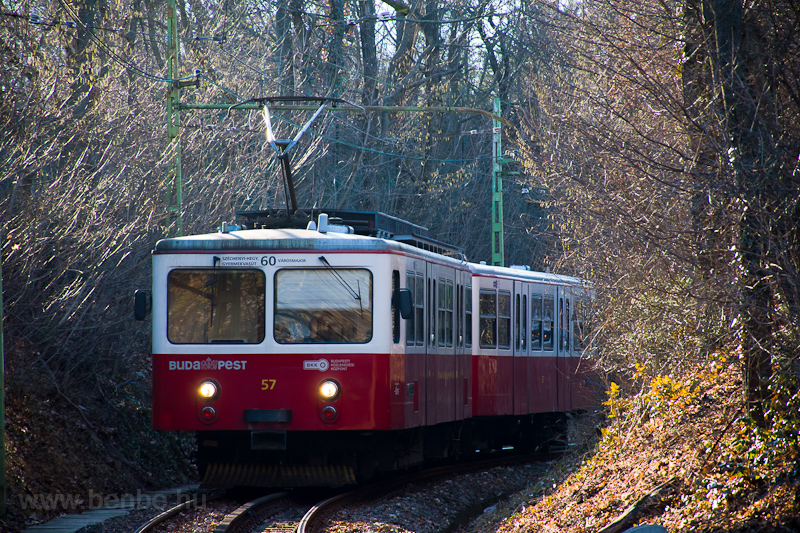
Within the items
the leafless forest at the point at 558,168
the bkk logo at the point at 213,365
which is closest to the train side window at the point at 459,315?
the leafless forest at the point at 558,168

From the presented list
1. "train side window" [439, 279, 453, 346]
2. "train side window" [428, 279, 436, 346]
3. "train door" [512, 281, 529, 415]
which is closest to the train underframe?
"train side window" [428, 279, 436, 346]

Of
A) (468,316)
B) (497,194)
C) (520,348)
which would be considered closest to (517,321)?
(520,348)

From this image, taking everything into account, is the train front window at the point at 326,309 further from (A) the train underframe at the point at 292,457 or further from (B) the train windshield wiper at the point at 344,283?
(A) the train underframe at the point at 292,457

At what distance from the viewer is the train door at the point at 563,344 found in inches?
A: 721

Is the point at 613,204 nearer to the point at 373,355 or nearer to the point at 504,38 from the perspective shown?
the point at 373,355

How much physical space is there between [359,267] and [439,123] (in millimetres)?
22335

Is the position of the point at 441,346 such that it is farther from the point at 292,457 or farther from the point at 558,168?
the point at 558,168

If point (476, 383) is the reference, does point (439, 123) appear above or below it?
above

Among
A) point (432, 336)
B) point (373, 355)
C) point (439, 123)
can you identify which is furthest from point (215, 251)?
point (439, 123)

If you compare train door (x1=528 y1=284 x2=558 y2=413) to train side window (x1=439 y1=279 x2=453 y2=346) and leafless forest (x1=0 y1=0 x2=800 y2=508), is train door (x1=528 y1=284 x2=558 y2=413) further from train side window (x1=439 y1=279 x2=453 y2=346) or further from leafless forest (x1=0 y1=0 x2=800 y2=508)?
train side window (x1=439 y1=279 x2=453 y2=346)

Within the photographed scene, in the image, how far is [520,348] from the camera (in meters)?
17.0

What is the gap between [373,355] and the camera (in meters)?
11.1

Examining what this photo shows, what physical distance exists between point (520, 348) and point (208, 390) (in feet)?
23.2

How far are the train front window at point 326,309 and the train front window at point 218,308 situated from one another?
0.24 meters
